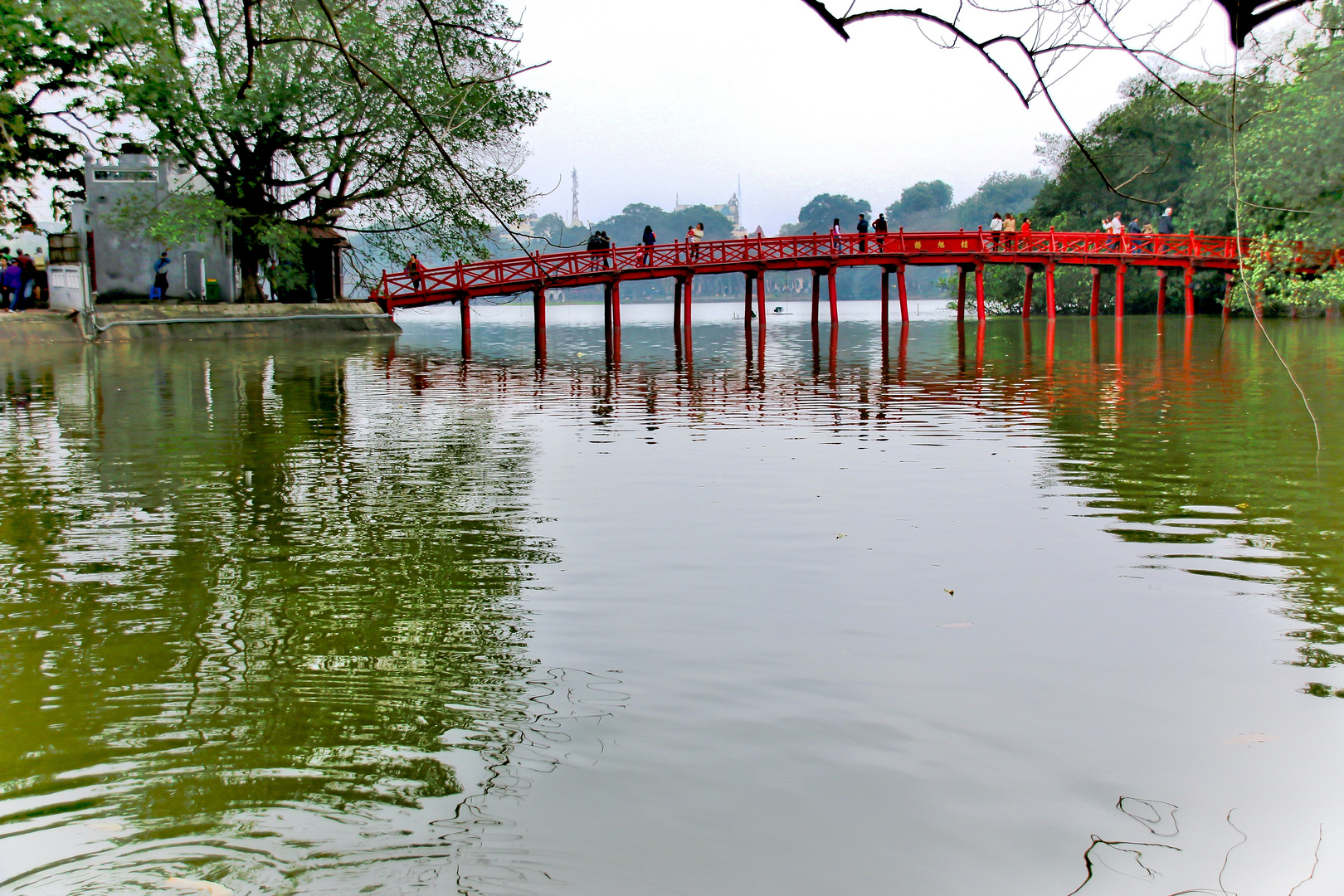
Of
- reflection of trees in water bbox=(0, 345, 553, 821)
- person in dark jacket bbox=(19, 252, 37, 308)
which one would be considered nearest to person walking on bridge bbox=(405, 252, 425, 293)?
person in dark jacket bbox=(19, 252, 37, 308)

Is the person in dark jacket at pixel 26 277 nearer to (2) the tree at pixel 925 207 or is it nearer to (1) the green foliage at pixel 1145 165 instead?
(1) the green foliage at pixel 1145 165

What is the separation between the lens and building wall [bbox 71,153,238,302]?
30641 millimetres

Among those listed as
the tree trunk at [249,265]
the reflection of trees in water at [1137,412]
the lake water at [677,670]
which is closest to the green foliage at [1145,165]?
the reflection of trees in water at [1137,412]

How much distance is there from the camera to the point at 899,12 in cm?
346

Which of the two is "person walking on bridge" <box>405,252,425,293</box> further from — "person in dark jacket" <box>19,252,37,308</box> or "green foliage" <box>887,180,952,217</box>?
"green foliage" <box>887,180,952,217</box>

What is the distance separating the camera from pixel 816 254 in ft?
111

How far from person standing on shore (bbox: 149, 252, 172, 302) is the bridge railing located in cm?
621

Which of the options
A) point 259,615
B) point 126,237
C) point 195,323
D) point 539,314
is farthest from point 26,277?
point 259,615

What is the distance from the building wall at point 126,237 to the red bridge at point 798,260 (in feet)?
19.3

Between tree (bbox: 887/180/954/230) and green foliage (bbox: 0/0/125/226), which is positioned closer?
green foliage (bbox: 0/0/125/226)

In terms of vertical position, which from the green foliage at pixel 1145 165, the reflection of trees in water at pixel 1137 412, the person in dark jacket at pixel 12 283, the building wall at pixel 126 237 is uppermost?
the green foliage at pixel 1145 165

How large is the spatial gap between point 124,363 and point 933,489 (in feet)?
60.6

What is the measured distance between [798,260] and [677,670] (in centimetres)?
3062

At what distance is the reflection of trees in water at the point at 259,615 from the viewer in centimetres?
342
